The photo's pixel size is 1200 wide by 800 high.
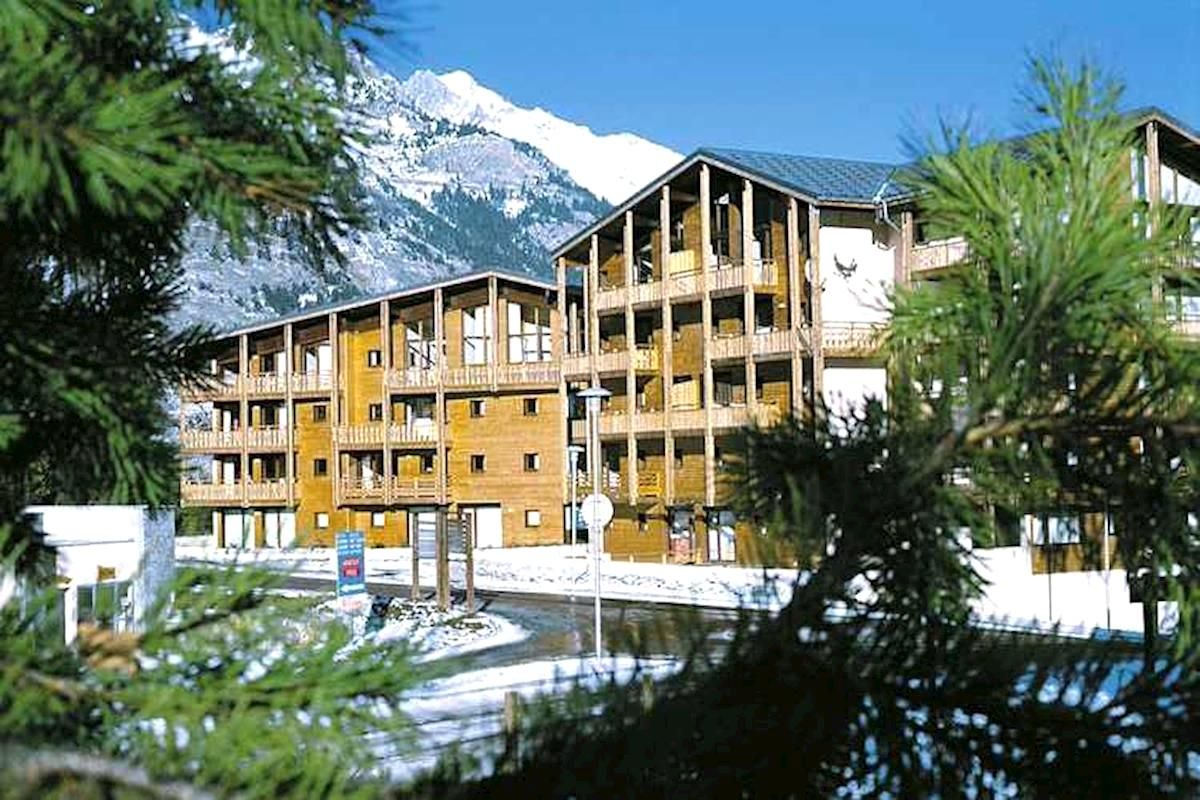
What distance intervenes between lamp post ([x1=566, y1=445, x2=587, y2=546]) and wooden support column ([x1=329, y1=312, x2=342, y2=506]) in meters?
10.4

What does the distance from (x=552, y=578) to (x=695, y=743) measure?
1647 inches

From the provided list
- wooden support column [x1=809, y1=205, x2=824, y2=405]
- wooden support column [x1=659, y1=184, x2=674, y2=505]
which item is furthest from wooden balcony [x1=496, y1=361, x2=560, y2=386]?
wooden support column [x1=809, y1=205, x2=824, y2=405]

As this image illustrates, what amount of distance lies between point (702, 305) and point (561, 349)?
456 inches

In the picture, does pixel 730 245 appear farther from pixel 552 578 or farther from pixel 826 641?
pixel 826 641

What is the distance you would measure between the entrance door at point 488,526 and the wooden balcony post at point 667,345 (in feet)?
36.1

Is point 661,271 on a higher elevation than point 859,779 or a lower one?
higher

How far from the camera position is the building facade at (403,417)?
54938 millimetres

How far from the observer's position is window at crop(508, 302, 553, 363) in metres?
56.7

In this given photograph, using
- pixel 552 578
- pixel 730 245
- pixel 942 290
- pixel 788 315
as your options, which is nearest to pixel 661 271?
pixel 730 245

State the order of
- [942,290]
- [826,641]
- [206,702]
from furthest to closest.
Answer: [942,290] → [826,641] → [206,702]

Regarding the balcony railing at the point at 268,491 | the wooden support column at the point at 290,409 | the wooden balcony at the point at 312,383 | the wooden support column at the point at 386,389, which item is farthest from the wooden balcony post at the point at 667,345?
the balcony railing at the point at 268,491

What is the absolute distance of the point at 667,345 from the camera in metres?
45.7

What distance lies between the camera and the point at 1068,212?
198cm

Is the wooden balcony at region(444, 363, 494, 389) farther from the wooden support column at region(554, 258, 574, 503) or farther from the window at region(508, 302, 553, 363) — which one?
the wooden support column at region(554, 258, 574, 503)
